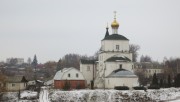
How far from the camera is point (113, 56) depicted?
2395 inches

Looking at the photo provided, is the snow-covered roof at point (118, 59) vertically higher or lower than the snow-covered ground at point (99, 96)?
higher

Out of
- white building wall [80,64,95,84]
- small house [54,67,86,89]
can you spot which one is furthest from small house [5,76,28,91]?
white building wall [80,64,95,84]

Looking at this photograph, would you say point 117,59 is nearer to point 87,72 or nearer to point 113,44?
point 113,44

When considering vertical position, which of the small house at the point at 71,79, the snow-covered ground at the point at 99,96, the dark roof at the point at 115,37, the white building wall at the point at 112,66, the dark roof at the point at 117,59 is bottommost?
the snow-covered ground at the point at 99,96

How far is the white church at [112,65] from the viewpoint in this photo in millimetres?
56094

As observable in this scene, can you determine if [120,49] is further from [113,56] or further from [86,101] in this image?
[86,101]

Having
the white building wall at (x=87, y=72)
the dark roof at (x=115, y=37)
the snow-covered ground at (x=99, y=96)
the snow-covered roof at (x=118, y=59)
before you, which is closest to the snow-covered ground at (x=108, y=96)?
the snow-covered ground at (x=99, y=96)

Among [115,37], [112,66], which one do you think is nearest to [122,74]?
[112,66]

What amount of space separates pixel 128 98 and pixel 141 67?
53.1m

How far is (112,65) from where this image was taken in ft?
194

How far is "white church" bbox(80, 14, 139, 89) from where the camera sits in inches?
2208

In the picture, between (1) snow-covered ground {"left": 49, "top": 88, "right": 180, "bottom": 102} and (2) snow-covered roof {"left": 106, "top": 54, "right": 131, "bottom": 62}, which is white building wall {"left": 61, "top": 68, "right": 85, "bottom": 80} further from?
(1) snow-covered ground {"left": 49, "top": 88, "right": 180, "bottom": 102}

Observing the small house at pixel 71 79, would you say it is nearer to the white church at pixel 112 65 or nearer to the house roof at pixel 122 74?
the white church at pixel 112 65

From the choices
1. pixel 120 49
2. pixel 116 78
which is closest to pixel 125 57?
pixel 120 49
